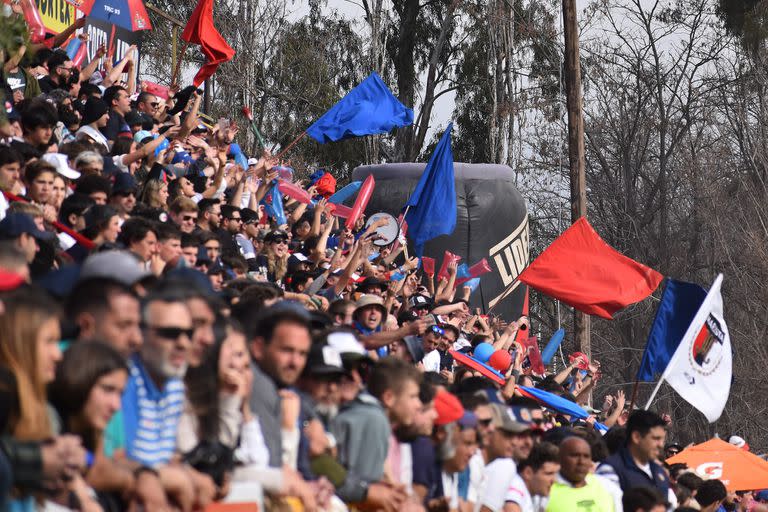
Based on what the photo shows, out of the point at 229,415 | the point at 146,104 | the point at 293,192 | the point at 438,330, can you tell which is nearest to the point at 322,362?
the point at 229,415

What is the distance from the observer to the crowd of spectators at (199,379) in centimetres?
464

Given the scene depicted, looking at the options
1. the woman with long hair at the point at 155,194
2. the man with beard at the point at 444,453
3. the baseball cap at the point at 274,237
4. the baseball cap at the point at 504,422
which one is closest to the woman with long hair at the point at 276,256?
the baseball cap at the point at 274,237

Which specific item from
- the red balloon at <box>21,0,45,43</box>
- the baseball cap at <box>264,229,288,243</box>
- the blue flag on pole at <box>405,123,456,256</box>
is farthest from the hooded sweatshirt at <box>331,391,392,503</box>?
the blue flag on pole at <box>405,123,456,256</box>

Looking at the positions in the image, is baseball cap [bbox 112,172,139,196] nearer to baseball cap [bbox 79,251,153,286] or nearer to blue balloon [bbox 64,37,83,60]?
baseball cap [bbox 79,251,153,286]

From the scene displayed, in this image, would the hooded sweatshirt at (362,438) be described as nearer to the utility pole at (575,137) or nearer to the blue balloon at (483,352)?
the blue balloon at (483,352)

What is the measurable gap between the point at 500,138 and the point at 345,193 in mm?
18323

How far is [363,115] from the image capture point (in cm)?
1939

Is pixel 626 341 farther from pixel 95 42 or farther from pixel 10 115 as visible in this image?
pixel 10 115

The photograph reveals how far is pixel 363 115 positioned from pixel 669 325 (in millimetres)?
7911

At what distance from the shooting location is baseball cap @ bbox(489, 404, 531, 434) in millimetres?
8125

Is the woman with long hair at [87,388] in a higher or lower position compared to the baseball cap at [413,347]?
higher

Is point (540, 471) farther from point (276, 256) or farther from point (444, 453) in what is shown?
point (276, 256)

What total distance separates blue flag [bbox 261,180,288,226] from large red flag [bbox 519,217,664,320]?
10.3 ft

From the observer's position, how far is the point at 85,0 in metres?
17.5
